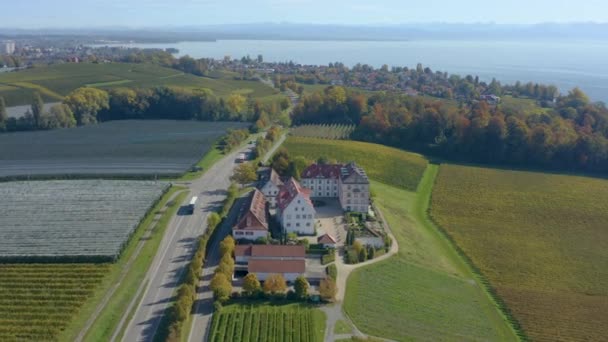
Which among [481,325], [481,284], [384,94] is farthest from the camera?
[384,94]

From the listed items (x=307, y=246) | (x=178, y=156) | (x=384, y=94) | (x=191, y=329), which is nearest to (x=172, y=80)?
(x=384, y=94)

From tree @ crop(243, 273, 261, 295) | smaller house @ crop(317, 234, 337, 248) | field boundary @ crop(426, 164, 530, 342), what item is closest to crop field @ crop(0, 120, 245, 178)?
smaller house @ crop(317, 234, 337, 248)

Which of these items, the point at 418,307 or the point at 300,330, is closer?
the point at 300,330

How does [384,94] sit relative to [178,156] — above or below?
above

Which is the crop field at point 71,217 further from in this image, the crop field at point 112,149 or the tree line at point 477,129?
the tree line at point 477,129

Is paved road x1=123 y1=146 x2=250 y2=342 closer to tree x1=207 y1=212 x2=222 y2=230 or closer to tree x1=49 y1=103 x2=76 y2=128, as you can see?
tree x1=207 y1=212 x2=222 y2=230

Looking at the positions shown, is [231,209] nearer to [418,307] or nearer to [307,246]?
[307,246]

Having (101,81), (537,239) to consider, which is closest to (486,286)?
(537,239)
